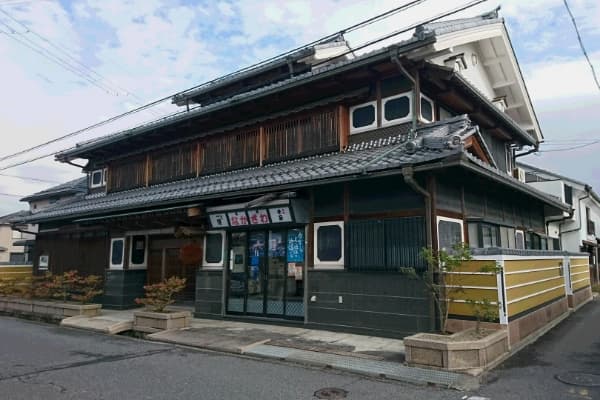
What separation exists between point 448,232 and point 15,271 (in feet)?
54.8

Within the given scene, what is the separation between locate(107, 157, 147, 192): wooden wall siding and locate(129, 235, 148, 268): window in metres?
2.01

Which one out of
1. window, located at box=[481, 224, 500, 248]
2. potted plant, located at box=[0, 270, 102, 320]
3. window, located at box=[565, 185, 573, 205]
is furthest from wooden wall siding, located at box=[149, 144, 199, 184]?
window, located at box=[565, 185, 573, 205]

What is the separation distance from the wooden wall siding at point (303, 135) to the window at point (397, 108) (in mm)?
1164

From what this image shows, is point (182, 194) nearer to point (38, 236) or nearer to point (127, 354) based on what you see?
A: point (127, 354)

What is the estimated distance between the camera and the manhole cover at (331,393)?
525cm

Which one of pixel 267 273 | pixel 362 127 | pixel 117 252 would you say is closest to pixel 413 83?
pixel 362 127

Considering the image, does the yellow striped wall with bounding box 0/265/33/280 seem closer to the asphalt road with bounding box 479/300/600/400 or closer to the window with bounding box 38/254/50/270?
the window with bounding box 38/254/50/270

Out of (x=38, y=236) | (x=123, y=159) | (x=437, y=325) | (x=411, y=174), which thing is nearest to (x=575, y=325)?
(x=437, y=325)

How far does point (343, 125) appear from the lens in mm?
10430

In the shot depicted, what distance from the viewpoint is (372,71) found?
9.67 metres

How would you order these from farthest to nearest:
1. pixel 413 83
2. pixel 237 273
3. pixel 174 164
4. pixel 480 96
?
pixel 174 164 → pixel 237 273 → pixel 480 96 → pixel 413 83

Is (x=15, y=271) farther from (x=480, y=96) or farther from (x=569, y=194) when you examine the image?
(x=569, y=194)

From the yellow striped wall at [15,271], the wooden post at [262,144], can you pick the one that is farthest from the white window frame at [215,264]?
the yellow striped wall at [15,271]

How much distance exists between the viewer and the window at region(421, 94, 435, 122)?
389 inches
